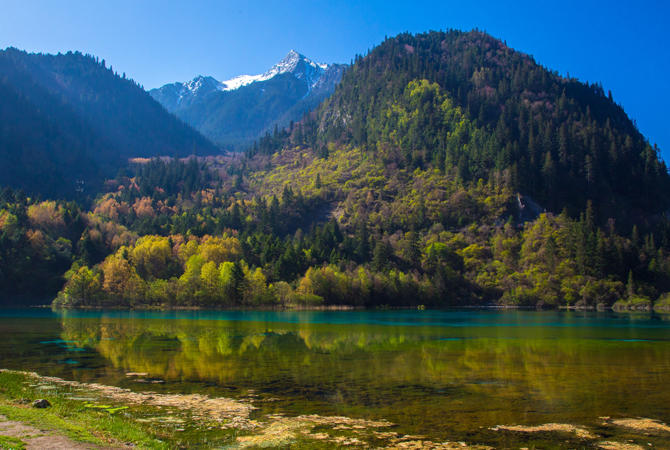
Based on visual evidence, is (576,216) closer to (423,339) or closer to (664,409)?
(423,339)

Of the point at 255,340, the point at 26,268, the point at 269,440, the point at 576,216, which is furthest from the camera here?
the point at 576,216

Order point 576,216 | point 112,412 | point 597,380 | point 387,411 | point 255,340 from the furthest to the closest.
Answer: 1. point 576,216
2. point 255,340
3. point 597,380
4. point 387,411
5. point 112,412

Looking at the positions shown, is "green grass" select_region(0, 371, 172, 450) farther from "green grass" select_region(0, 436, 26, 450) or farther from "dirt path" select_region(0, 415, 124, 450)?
"dirt path" select_region(0, 415, 124, 450)

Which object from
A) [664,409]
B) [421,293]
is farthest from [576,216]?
[664,409]

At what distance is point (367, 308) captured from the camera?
6019 inches

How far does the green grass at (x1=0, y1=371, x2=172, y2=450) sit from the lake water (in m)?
5.18

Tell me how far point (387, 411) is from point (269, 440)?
6.65 metres

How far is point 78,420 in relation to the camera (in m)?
17.7

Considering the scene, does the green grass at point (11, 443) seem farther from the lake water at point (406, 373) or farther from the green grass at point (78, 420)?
Result: the lake water at point (406, 373)

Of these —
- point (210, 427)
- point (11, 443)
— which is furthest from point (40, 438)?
point (210, 427)

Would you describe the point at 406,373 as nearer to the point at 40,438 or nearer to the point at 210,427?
the point at 210,427

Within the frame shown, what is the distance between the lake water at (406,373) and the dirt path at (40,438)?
8.70m

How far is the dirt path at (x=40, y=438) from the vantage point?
13454 mm

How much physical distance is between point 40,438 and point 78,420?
3.72 m
